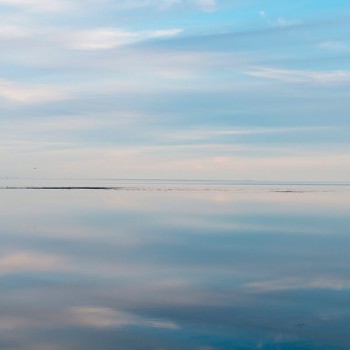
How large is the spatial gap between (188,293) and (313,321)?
307cm

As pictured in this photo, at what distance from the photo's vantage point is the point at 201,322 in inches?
415

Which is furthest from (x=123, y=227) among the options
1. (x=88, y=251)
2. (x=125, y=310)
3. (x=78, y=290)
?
(x=125, y=310)

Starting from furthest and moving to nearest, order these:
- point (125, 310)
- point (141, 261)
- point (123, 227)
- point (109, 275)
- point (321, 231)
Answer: point (123, 227), point (321, 231), point (141, 261), point (109, 275), point (125, 310)

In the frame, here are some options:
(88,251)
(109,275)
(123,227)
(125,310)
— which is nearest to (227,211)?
(123,227)

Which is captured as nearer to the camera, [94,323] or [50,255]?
[94,323]

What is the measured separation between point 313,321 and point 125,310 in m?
3.28

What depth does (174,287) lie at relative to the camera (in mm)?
13609

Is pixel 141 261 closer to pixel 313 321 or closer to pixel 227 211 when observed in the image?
pixel 313 321

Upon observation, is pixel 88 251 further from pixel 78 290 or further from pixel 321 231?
pixel 321 231

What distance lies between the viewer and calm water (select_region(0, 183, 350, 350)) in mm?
9742

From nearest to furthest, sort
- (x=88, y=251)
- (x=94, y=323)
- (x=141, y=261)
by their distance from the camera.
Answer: (x=94, y=323) → (x=141, y=261) → (x=88, y=251)

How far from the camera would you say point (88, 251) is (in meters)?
19.1

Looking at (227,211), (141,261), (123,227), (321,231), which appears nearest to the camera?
(141,261)

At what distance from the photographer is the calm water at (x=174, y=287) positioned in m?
9.74
